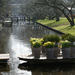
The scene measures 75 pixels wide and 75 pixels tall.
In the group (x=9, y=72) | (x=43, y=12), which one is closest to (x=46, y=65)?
(x=9, y=72)

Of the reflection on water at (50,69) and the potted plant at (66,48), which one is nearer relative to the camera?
the reflection on water at (50,69)

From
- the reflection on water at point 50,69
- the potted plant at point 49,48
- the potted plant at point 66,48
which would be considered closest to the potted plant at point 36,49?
the potted plant at point 49,48

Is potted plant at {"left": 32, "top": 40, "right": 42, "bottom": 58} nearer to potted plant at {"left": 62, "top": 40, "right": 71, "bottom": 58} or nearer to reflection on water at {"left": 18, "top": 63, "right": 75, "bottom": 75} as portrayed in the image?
reflection on water at {"left": 18, "top": 63, "right": 75, "bottom": 75}

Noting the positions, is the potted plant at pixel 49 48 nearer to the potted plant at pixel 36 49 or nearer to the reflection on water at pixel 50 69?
the potted plant at pixel 36 49

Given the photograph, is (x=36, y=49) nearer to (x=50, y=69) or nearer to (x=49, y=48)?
(x=49, y=48)

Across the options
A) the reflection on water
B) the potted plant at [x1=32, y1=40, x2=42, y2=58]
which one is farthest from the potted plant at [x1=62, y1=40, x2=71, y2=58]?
the potted plant at [x1=32, y1=40, x2=42, y2=58]

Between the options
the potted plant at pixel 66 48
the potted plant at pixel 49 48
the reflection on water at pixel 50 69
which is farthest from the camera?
the potted plant at pixel 66 48

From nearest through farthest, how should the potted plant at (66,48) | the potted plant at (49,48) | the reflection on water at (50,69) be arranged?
the reflection on water at (50,69)
the potted plant at (49,48)
the potted plant at (66,48)

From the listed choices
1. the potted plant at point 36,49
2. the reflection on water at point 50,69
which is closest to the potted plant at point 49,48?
the potted plant at point 36,49

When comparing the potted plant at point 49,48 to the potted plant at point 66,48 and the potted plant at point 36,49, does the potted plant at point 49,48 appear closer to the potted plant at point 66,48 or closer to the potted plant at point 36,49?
the potted plant at point 36,49

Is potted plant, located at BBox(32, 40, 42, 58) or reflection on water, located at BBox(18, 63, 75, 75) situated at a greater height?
potted plant, located at BBox(32, 40, 42, 58)

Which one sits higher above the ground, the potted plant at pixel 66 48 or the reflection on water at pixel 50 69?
the potted plant at pixel 66 48

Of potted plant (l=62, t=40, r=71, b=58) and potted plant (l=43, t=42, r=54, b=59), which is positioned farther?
potted plant (l=62, t=40, r=71, b=58)

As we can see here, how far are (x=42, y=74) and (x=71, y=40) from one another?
294 centimetres
